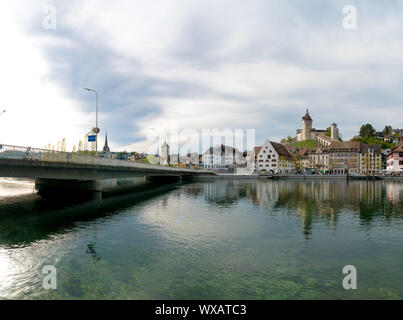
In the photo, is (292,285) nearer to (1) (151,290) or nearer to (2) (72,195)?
(1) (151,290)

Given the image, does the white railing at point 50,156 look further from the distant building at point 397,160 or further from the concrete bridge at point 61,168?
the distant building at point 397,160

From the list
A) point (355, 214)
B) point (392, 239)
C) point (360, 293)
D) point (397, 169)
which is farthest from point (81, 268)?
point (397, 169)

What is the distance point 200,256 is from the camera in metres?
15.2

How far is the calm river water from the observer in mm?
11117

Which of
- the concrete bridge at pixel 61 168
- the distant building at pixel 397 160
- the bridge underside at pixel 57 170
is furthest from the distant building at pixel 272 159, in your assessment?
the bridge underside at pixel 57 170

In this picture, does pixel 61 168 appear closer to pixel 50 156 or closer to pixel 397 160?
pixel 50 156

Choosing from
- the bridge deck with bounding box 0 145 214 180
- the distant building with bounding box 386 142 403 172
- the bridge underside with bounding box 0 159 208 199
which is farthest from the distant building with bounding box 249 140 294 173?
the bridge deck with bounding box 0 145 214 180

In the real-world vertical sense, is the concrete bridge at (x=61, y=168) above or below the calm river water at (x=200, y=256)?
above

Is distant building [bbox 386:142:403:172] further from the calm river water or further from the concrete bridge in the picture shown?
the concrete bridge

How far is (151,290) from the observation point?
433 inches

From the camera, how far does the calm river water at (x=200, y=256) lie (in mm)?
11117

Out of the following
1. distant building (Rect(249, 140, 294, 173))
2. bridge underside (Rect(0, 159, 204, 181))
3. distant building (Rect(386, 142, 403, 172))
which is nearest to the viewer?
bridge underside (Rect(0, 159, 204, 181))

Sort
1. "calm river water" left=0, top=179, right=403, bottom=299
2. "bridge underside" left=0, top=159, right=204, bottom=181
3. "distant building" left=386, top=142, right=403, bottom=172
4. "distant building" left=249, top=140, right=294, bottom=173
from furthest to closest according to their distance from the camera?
1. "distant building" left=249, top=140, right=294, bottom=173
2. "distant building" left=386, top=142, right=403, bottom=172
3. "bridge underside" left=0, top=159, right=204, bottom=181
4. "calm river water" left=0, top=179, right=403, bottom=299

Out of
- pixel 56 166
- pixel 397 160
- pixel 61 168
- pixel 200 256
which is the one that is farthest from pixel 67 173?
pixel 397 160
